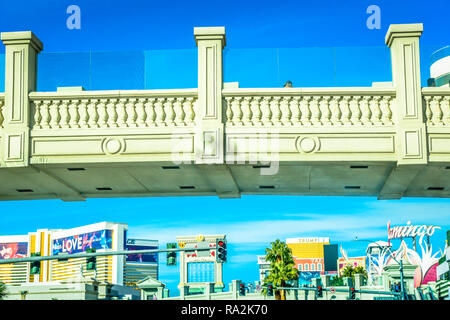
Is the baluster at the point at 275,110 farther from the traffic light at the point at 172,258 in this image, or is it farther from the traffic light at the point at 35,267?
the traffic light at the point at 35,267

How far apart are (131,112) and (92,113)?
1329 mm

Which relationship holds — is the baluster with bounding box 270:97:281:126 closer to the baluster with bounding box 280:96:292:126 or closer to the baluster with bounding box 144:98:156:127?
the baluster with bounding box 280:96:292:126

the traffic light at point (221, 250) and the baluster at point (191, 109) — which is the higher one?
the baluster at point (191, 109)

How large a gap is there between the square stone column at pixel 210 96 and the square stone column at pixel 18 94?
5.71 m

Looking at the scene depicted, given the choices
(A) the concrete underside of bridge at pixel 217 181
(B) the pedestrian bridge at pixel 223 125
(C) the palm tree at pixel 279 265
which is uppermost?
(B) the pedestrian bridge at pixel 223 125

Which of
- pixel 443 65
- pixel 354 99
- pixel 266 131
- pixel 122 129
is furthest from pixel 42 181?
pixel 443 65

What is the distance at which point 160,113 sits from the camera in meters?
19.3

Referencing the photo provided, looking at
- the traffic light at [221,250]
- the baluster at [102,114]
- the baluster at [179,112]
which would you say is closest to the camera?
the baluster at [179,112]

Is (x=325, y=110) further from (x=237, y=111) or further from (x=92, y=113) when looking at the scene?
(x=92, y=113)

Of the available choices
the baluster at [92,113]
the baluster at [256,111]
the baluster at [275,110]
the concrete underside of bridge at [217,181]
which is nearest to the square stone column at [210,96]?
the concrete underside of bridge at [217,181]

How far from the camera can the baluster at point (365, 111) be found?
19.0 meters

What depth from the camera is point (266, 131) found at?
18.8 meters

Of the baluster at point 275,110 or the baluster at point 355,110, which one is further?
the baluster at point 275,110
